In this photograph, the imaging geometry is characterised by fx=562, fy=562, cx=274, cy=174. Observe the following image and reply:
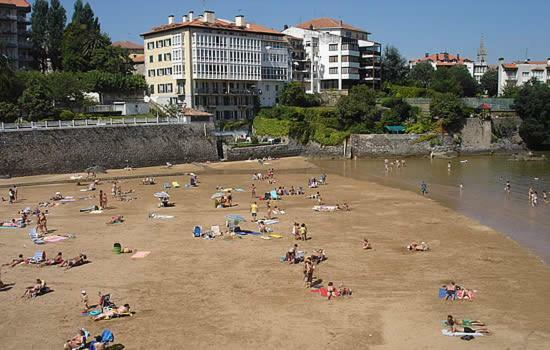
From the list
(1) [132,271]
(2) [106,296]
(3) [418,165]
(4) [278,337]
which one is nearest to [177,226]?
(1) [132,271]

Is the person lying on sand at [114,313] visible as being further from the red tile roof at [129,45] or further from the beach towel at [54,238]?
the red tile roof at [129,45]

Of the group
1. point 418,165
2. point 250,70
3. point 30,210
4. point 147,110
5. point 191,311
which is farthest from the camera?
point 250,70

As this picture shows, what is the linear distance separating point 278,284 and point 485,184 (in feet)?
103

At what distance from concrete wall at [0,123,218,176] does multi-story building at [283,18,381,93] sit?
33201 millimetres

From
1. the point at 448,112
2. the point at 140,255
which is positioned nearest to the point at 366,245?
the point at 140,255

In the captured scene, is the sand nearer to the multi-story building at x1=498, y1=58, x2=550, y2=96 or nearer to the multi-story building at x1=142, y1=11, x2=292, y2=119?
the multi-story building at x1=142, y1=11, x2=292, y2=119

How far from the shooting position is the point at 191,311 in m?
19.2

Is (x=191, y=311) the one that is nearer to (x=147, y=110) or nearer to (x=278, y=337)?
(x=278, y=337)

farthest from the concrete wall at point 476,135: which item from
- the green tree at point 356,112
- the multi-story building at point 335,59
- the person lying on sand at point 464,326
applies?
the person lying on sand at point 464,326

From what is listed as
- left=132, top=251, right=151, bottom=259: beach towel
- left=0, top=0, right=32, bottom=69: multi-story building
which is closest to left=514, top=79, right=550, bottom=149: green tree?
left=132, top=251, right=151, bottom=259: beach towel

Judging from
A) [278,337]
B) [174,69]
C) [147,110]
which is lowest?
[278,337]

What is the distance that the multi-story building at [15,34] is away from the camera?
83.4 metres

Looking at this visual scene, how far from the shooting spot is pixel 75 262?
24266 mm

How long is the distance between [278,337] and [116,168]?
4211 cm
